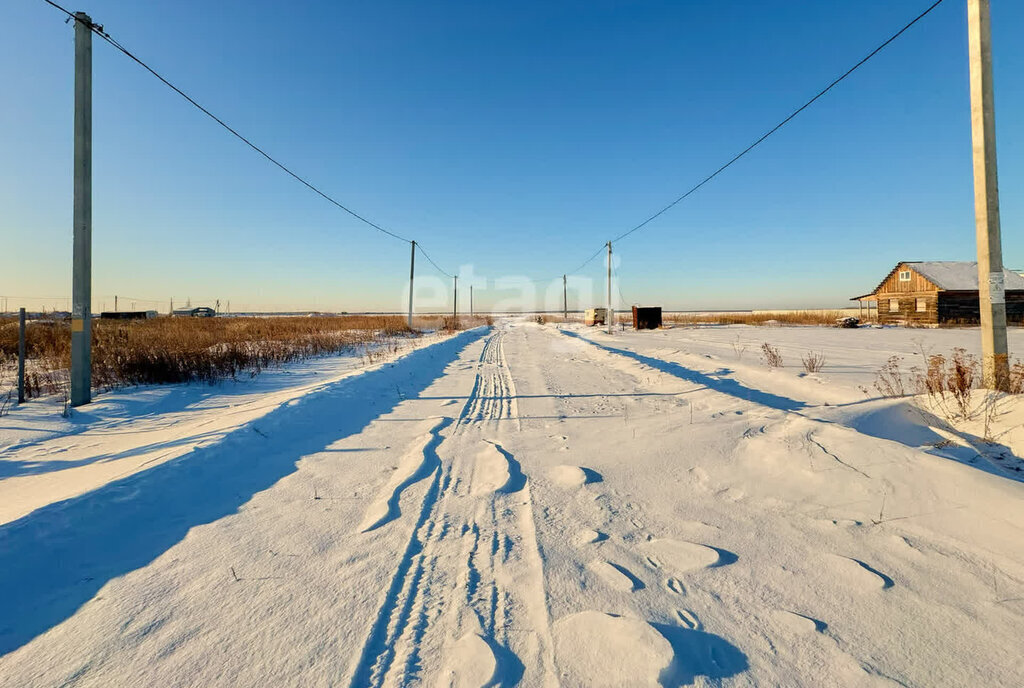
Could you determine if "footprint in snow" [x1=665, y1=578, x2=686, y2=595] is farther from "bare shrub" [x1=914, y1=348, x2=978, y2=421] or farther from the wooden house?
the wooden house

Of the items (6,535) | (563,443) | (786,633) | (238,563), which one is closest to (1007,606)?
(786,633)

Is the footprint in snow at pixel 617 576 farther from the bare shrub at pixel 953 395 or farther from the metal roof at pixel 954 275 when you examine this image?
the metal roof at pixel 954 275

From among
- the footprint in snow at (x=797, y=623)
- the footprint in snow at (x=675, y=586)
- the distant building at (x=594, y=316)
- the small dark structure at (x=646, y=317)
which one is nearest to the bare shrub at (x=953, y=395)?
the footprint in snow at (x=797, y=623)

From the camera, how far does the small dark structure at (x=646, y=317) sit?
35406mm

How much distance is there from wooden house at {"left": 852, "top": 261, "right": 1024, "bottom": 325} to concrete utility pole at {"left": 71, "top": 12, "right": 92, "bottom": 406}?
44254 millimetres

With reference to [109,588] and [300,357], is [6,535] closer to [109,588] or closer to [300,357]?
[109,588]

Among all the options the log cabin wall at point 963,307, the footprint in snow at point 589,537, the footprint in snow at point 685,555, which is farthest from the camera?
the log cabin wall at point 963,307

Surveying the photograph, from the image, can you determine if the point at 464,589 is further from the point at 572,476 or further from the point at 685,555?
the point at 572,476

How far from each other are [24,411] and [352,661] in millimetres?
7890

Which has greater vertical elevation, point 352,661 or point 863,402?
point 863,402

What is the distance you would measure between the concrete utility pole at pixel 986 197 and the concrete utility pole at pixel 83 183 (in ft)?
42.5

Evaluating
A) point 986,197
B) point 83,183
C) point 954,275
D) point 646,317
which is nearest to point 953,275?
point 954,275

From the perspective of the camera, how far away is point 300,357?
14703 mm

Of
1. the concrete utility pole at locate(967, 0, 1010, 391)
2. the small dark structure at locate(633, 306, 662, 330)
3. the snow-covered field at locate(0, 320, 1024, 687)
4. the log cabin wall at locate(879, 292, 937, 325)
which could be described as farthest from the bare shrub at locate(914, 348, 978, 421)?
the log cabin wall at locate(879, 292, 937, 325)
